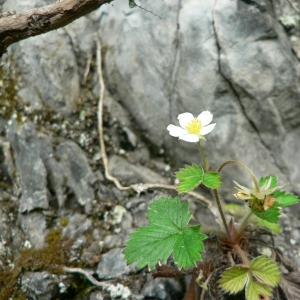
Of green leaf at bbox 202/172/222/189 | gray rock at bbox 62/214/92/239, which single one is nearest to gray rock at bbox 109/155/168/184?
gray rock at bbox 62/214/92/239

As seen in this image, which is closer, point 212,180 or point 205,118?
point 212,180

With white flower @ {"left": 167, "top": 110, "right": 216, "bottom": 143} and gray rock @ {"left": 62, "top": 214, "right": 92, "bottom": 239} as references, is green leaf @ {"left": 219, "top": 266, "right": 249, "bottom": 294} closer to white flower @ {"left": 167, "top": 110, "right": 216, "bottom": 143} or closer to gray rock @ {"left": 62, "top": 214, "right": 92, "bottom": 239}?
white flower @ {"left": 167, "top": 110, "right": 216, "bottom": 143}

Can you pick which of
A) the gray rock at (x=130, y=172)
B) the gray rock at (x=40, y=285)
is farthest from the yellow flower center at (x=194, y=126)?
the gray rock at (x=40, y=285)

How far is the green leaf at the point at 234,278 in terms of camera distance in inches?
61.4

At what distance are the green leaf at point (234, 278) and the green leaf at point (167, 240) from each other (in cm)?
19

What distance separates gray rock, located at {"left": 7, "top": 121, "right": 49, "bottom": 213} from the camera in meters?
2.10

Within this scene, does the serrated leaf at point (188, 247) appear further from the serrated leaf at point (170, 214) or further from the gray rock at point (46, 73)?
the gray rock at point (46, 73)

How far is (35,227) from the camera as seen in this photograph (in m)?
2.04

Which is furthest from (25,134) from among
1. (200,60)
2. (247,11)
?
(247,11)

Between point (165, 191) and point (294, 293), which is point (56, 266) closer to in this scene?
point (165, 191)

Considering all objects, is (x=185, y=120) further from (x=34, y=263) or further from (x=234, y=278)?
(x=34, y=263)

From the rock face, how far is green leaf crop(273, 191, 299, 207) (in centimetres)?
60

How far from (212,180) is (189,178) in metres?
0.09

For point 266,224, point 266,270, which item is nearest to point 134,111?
point 266,224
